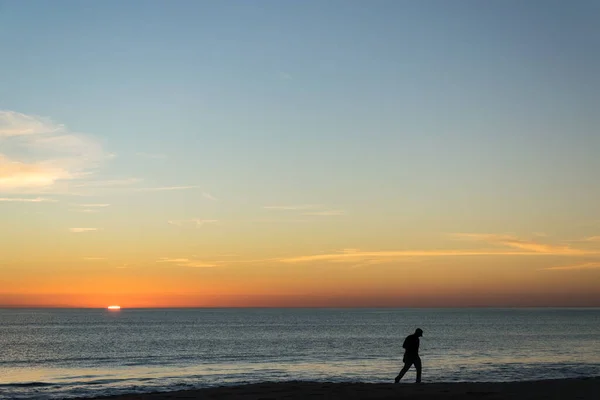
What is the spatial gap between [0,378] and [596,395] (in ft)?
120

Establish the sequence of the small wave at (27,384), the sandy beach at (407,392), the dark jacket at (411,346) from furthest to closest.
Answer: the small wave at (27,384), the dark jacket at (411,346), the sandy beach at (407,392)

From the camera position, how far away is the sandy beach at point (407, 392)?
19.0m

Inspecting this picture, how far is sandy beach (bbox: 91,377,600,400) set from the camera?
62.2 feet

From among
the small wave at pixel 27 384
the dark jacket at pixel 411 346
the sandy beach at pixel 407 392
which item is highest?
the dark jacket at pixel 411 346

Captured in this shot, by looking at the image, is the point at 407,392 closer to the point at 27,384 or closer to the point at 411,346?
the point at 411,346

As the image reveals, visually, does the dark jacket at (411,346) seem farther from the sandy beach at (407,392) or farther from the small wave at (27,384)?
the small wave at (27,384)

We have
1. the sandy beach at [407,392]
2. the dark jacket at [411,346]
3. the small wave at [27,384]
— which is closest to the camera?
the sandy beach at [407,392]

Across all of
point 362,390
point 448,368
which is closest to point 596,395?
point 362,390

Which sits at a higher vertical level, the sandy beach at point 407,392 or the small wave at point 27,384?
the sandy beach at point 407,392

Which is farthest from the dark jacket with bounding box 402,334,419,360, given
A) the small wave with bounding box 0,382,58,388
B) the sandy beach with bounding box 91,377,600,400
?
the small wave with bounding box 0,382,58,388

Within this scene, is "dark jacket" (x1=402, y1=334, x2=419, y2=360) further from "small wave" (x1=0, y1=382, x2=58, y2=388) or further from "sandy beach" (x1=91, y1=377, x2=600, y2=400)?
"small wave" (x1=0, y1=382, x2=58, y2=388)

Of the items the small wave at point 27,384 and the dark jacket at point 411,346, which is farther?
the small wave at point 27,384

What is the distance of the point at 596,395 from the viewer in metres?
18.8

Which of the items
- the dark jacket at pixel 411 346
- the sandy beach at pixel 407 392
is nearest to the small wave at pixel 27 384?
the sandy beach at pixel 407 392
